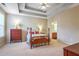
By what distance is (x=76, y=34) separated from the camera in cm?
412

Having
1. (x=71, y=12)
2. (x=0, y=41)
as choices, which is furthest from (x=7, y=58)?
(x=71, y=12)

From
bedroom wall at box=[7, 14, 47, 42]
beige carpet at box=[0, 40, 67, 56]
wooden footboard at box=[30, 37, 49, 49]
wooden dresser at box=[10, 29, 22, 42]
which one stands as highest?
bedroom wall at box=[7, 14, 47, 42]

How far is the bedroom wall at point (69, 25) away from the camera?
4.13m

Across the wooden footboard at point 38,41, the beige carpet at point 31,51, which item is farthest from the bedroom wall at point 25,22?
the beige carpet at point 31,51

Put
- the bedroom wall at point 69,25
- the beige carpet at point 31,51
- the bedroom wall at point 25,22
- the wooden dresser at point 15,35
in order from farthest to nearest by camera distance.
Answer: the wooden dresser at point 15,35
the bedroom wall at point 25,22
the bedroom wall at point 69,25
the beige carpet at point 31,51

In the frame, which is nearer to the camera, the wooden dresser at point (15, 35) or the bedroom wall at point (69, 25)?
the bedroom wall at point (69, 25)

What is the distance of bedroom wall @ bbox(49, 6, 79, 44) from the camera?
4126mm

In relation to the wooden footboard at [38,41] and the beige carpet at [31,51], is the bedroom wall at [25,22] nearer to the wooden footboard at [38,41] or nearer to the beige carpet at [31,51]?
the wooden footboard at [38,41]

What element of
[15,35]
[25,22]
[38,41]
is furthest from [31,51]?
[25,22]

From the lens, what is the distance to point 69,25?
4.55 m

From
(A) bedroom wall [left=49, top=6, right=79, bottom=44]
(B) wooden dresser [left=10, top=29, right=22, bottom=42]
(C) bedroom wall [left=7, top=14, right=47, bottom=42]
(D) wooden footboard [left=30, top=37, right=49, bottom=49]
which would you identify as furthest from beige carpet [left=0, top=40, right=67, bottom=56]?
(C) bedroom wall [left=7, top=14, right=47, bottom=42]

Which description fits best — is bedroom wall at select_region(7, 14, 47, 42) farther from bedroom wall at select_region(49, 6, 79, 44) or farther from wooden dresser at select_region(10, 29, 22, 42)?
bedroom wall at select_region(49, 6, 79, 44)

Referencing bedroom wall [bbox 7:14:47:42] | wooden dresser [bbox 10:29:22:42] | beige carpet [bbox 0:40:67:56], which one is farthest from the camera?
wooden dresser [bbox 10:29:22:42]

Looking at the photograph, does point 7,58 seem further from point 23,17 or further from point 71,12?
point 23,17
